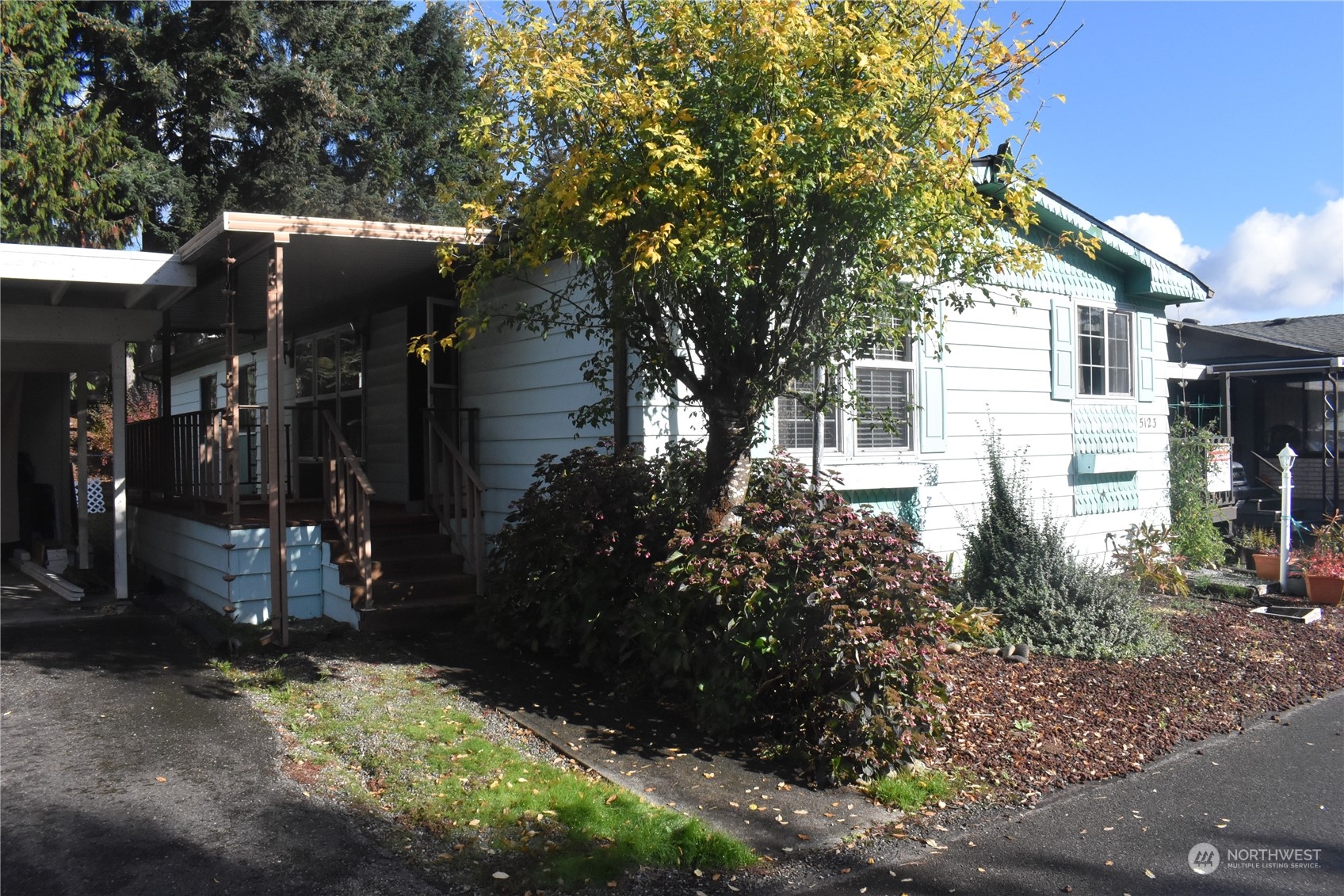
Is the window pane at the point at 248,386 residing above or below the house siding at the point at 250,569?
above

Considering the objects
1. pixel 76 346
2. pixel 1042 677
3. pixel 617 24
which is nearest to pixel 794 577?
pixel 1042 677

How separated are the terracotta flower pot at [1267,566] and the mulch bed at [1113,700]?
249 centimetres

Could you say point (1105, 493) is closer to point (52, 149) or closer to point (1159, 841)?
point (1159, 841)

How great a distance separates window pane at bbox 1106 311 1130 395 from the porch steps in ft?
27.0

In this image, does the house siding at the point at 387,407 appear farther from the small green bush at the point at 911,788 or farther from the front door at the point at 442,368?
the small green bush at the point at 911,788

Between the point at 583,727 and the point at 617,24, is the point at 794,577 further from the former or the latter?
the point at 617,24

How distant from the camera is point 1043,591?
7941 millimetres

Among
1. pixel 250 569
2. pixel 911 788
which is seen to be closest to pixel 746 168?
pixel 911 788

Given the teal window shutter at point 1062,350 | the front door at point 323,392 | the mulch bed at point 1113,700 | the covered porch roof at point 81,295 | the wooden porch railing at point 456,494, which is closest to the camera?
the mulch bed at point 1113,700

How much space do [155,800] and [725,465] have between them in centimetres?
349

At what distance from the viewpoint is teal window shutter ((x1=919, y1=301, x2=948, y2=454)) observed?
9320 millimetres

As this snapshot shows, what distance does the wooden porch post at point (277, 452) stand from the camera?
7.20m

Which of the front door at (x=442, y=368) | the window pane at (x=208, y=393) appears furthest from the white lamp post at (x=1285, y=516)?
the window pane at (x=208, y=393)

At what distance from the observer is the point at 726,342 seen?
5.77 metres
